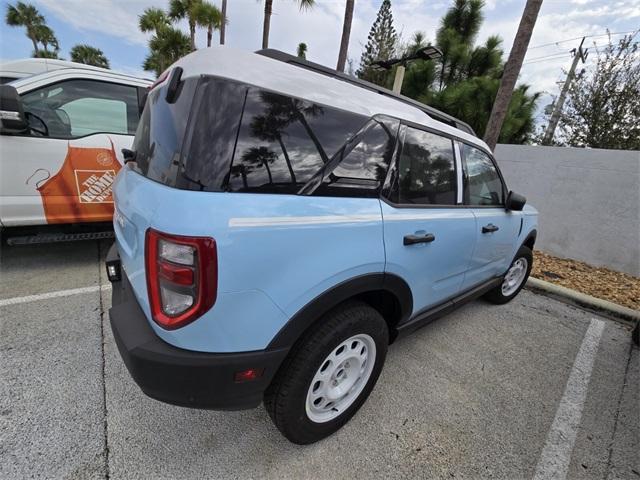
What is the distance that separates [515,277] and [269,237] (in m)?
3.64

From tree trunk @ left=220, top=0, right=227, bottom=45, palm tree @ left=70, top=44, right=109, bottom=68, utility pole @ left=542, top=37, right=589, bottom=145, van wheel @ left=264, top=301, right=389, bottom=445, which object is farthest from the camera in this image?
palm tree @ left=70, top=44, right=109, bottom=68

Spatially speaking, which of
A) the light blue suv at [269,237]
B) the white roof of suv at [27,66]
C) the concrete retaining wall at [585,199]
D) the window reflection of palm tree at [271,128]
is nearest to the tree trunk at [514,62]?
the concrete retaining wall at [585,199]

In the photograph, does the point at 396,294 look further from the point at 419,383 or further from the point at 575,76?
the point at 575,76

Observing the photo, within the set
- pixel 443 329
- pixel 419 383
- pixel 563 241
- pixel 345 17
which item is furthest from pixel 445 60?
pixel 419 383

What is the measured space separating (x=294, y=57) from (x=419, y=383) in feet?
7.55

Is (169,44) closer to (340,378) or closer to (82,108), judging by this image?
(82,108)

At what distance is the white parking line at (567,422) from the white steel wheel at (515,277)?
0.85 meters

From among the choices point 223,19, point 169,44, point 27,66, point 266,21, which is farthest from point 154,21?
point 27,66

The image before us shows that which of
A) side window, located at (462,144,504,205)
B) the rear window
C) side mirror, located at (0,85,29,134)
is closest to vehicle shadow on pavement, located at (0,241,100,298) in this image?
side mirror, located at (0,85,29,134)

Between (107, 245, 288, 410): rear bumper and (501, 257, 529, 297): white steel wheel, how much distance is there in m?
3.23

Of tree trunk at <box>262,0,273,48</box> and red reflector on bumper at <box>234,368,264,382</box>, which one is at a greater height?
tree trunk at <box>262,0,273,48</box>

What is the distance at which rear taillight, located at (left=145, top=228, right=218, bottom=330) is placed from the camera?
111 cm

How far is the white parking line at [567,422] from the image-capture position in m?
1.75

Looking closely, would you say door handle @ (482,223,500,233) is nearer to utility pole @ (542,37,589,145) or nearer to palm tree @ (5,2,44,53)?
utility pole @ (542,37,589,145)
